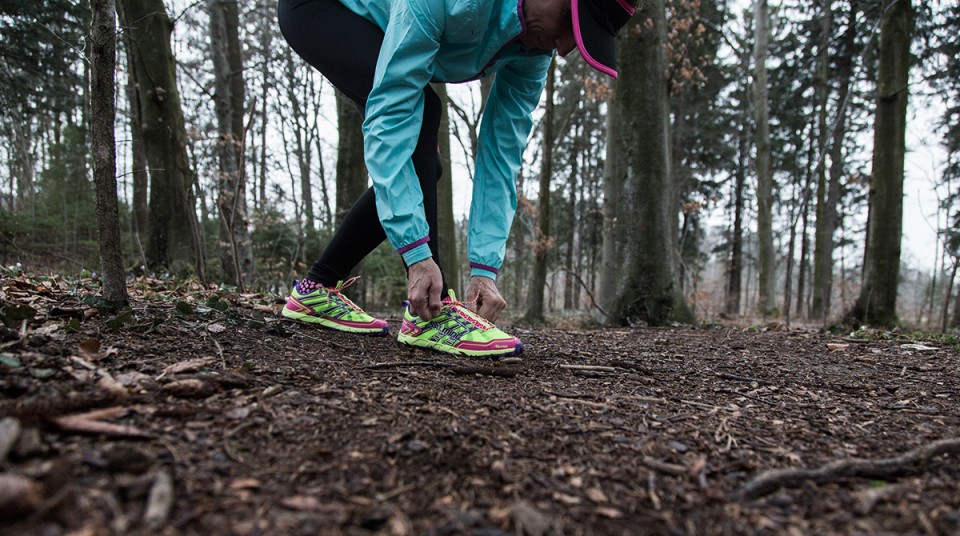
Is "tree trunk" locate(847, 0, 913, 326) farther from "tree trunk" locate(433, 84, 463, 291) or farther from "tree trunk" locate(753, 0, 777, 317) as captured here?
"tree trunk" locate(753, 0, 777, 317)

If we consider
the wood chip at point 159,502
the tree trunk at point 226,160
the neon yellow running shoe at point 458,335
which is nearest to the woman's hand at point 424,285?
→ the neon yellow running shoe at point 458,335

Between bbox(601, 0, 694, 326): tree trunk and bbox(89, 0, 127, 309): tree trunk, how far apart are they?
3.38m

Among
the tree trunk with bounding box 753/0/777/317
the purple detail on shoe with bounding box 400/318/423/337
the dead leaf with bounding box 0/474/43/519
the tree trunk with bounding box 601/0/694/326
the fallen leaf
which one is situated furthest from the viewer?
the tree trunk with bounding box 753/0/777/317

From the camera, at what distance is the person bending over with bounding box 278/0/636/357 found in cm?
171

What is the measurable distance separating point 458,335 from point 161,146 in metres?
4.34

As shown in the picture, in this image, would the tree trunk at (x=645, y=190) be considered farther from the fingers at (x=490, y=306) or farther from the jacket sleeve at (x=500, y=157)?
the fingers at (x=490, y=306)

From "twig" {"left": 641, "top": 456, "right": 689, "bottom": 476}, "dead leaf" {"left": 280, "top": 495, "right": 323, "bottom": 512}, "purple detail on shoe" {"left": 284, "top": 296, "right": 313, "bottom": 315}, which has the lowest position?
"dead leaf" {"left": 280, "top": 495, "right": 323, "bottom": 512}

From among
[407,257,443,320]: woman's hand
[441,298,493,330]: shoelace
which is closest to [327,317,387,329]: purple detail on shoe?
[441,298,493,330]: shoelace

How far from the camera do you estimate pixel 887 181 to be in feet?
16.3

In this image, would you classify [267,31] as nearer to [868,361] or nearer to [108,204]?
[108,204]

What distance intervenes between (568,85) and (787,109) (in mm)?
7493

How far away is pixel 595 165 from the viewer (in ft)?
58.9

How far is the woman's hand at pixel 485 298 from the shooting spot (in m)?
2.05

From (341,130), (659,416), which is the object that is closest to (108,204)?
(659,416)
